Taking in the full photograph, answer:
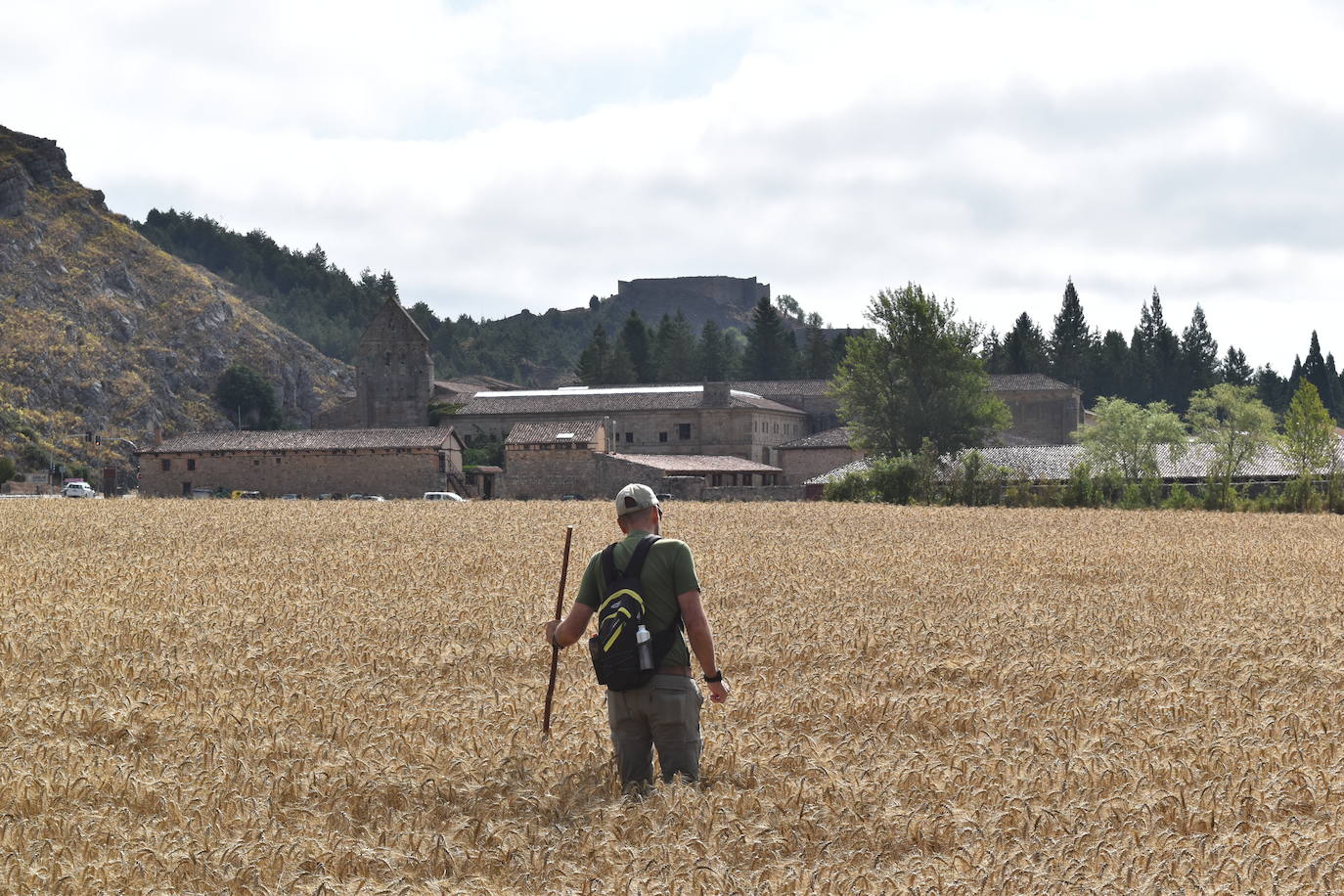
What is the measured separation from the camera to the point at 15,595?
16531mm

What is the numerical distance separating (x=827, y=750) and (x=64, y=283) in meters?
141

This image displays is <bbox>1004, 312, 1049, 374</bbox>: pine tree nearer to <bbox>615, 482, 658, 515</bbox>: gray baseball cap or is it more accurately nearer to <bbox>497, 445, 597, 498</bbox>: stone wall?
<bbox>497, 445, 597, 498</bbox>: stone wall

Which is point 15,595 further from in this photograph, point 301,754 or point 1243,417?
point 1243,417

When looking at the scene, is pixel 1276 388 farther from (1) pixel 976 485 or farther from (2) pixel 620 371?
(1) pixel 976 485

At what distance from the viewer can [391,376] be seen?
4739 inches

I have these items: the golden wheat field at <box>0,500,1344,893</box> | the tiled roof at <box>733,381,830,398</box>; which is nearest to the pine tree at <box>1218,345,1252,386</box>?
the tiled roof at <box>733,381,830,398</box>

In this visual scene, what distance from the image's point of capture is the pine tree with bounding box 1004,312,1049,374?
136250 millimetres

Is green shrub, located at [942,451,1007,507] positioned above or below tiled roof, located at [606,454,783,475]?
below

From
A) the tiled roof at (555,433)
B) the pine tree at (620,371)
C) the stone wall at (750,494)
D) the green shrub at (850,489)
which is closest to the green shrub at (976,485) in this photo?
the green shrub at (850,489)

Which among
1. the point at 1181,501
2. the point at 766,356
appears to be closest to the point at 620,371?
the point at 766,356

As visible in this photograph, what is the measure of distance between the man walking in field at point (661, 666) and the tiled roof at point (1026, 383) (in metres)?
112

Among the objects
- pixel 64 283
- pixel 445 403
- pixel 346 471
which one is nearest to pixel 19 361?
pixel 64 283

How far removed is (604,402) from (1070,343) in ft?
224

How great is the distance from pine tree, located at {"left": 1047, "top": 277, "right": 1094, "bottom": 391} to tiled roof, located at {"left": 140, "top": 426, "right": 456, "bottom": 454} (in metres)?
89.3
